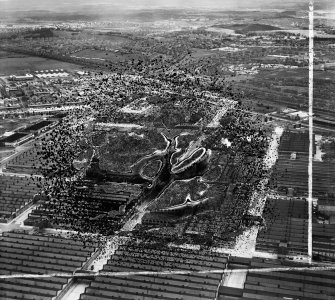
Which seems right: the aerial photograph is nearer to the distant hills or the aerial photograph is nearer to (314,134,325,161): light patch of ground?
(314,134,325,161): light patch of ground

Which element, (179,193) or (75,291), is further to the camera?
(179,193)

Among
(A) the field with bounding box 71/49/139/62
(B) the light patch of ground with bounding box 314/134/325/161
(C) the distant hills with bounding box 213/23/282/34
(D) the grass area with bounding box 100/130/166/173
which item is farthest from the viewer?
(C) the distant hills with bounding box 213/23/282/34

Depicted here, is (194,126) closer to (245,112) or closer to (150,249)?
(245,112)

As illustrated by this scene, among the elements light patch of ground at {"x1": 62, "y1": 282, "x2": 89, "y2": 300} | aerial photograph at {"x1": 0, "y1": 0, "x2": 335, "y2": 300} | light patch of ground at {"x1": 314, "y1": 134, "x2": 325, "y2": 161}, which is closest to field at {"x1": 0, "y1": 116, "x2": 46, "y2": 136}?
aerial photograph at {"x1": 0, "y1": 0, "x2": 335, "y2": 300}

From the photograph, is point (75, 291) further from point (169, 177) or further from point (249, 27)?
point (249, 27)

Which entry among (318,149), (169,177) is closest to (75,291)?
(169,177)
